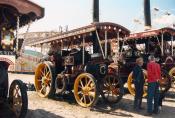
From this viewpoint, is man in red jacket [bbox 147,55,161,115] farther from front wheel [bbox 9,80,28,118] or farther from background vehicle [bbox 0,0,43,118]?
front wheel [bbox 9,80,28,118]

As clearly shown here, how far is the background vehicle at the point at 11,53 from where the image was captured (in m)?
6.48

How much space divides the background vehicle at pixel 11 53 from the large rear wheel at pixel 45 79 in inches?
131

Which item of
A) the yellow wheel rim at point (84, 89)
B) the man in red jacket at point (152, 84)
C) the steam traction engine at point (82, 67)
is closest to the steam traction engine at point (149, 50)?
the steam traction engine at point (82, 67)

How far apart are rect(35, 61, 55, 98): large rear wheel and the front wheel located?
3726 millimetres

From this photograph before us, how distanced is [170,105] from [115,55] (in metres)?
2.88

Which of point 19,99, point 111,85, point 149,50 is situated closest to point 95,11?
point 149,50

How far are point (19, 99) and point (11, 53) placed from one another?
3.40 ft

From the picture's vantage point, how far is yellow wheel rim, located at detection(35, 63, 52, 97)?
11102mm

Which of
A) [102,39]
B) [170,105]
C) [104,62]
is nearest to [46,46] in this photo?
[102,39]

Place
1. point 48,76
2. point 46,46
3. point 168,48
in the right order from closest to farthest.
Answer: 1. point 48,76
2. point 46,46
3. point 168,48

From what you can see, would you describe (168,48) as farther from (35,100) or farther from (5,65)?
(5,65)

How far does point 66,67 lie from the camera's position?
34.8 feet

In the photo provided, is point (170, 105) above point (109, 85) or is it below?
below

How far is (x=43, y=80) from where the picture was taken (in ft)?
36.8
